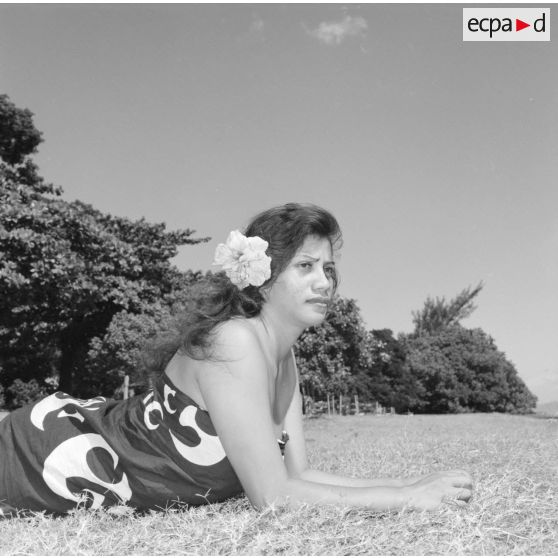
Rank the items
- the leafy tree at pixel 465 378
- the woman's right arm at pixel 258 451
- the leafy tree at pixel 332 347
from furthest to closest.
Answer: the leafy tree at pixel 465 378
the leafy tree at pixel 332 347
the woman's right arm at pixel 258 451

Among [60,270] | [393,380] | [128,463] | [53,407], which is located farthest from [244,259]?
[393,380]

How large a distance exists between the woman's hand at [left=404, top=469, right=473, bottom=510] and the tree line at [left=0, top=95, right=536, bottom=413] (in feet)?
38.5

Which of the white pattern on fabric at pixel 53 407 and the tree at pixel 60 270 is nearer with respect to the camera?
the white pattern on fabric at pixel 53 407

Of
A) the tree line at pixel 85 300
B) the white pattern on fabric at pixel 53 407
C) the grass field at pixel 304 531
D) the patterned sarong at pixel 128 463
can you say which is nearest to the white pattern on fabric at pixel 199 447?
the patterned sarong at pixel 128 463

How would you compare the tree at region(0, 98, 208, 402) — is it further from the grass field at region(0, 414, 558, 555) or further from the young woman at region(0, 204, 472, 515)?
the grass field at region(0, 414, 558, 555)

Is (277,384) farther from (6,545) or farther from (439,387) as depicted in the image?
(439,387)

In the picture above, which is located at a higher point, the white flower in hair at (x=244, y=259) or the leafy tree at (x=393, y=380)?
the white flower in hair at (x=244, y=259)

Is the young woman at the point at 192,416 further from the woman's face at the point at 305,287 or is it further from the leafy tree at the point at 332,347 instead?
the leafy tree at the point at 332,347

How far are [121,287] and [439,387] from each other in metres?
17.6

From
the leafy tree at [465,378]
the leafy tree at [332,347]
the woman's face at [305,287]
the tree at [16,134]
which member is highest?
the tree at [16,134]

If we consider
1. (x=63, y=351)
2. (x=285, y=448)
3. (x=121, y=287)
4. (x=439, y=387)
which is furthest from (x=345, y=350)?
(x=285, y=448)

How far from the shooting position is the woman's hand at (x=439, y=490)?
83.4 inches

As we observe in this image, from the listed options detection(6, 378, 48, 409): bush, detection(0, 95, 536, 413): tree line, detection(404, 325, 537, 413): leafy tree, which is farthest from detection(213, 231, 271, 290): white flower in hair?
detection(404, 325, 537, 413): leafy tree

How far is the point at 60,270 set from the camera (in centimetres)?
1584
